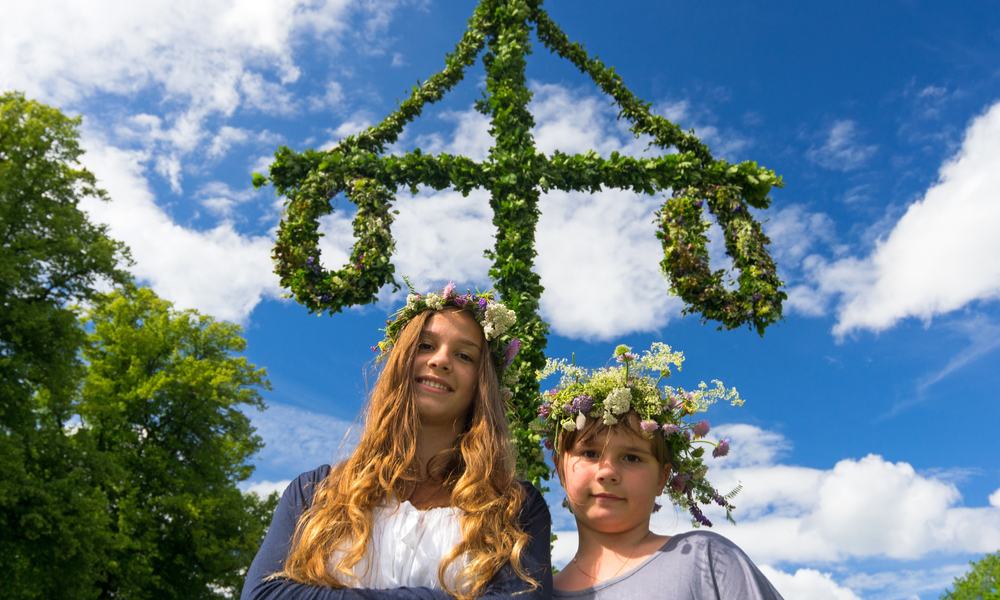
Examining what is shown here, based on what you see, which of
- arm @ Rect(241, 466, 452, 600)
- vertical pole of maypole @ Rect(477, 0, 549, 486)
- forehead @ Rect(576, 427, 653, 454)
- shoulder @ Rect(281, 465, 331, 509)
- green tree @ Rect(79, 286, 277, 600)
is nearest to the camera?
arm @ Rect(241, 466, 452, 600)

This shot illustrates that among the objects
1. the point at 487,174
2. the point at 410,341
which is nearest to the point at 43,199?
the point at 487,174

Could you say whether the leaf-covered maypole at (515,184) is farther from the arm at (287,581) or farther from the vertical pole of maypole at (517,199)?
the arm at (287,581)

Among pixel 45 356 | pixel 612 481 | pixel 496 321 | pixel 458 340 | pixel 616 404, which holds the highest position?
pixel 45 356

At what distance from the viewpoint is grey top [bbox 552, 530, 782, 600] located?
8.68 ft

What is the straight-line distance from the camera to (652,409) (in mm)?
3316

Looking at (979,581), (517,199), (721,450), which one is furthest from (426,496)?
(979,581)

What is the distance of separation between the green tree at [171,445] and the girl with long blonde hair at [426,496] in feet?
43.4

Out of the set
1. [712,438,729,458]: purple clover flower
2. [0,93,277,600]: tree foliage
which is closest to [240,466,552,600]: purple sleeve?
[712,438,729,458]: purple clover flower

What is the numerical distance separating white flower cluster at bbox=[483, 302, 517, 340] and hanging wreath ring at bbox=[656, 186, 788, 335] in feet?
11.4

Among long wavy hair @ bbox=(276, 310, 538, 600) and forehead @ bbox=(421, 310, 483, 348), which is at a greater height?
forehead @ bbox=(421, 310, 483, 348)

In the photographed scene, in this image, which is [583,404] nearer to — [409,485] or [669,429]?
[669,429]

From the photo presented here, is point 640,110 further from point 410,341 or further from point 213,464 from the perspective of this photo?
point 213,464

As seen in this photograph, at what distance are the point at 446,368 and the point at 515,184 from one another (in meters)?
3.04

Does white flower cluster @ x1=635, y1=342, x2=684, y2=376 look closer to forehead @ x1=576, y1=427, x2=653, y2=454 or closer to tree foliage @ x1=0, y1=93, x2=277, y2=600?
forehead @ x1=576, y1=427, x2=653, y2=454
